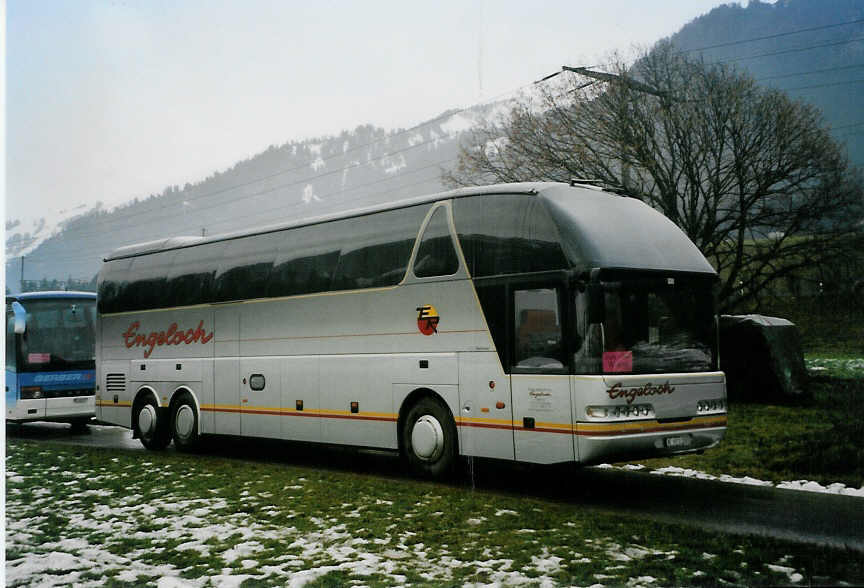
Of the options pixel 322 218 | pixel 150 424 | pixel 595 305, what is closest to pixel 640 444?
pixel 595 305

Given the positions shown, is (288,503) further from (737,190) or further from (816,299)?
(737,190)

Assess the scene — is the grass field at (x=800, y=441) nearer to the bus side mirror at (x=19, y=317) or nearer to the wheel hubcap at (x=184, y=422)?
the wheel hubcap at (x=184, y=422)

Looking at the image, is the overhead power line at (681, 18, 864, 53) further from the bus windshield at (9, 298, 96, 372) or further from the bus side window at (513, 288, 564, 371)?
the bus windshield at (9, 298, 96, 372)

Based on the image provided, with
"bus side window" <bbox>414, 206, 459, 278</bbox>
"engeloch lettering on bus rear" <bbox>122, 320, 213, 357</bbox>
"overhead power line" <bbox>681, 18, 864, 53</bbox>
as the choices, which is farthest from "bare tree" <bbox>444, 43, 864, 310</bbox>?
"engeloch lettering on bus rear" <bbox>122, 320, 213, 357</bbox>

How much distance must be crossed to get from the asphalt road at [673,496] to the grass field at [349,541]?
0.53 m

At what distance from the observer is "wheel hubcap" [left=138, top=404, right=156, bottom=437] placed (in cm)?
1452

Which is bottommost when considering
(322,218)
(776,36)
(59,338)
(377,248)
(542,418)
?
(542,418)

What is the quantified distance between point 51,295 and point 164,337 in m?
1.97

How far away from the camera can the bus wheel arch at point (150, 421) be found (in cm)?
1443

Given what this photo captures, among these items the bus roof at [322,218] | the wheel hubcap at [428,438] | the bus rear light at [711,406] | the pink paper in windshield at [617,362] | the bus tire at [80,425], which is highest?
the bus roof at [322,218]

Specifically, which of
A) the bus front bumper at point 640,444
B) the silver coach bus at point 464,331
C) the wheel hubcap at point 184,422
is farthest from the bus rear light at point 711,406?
the wheel hubcap at point 184,422

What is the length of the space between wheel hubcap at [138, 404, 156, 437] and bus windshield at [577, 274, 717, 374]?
8.64 meters

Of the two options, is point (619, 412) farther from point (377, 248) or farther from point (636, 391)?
point (377, 248)

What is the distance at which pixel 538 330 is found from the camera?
896 cm
